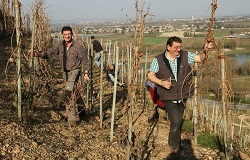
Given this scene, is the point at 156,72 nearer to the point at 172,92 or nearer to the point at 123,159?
the point at 172,92

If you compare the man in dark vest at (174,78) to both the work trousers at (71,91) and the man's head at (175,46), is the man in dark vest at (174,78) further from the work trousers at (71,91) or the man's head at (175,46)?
the work trousers at (71,91)

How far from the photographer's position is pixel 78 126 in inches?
180

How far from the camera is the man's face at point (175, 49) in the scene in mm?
3607

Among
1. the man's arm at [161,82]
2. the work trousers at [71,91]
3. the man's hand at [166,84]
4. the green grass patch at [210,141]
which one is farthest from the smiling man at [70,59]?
the green grass patch at [210,141]

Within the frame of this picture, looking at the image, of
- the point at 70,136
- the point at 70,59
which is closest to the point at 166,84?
the point at 70,136

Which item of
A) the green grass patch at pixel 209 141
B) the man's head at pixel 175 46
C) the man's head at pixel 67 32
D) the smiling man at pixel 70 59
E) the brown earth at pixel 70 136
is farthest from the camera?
the green grass patch at pixel 209 141

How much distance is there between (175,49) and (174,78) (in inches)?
14.6

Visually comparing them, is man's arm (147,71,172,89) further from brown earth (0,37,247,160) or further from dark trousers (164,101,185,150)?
brown earth (0,37,247,160)

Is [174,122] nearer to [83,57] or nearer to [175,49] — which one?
[175,49]

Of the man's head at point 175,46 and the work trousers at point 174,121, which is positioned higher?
the man's head at point 175,46

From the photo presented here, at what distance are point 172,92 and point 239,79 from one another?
44631 millimetres

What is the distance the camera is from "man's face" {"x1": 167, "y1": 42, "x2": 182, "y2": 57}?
3607 mm

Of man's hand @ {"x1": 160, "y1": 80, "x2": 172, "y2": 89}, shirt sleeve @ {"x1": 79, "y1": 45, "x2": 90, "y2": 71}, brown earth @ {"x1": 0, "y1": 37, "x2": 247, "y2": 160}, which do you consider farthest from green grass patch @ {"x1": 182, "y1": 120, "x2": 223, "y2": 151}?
shirt sleeve @ {"x1": 79, "y1": 45, "x2": 90, "y2": 71}

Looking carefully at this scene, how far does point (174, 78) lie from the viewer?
3666mm
